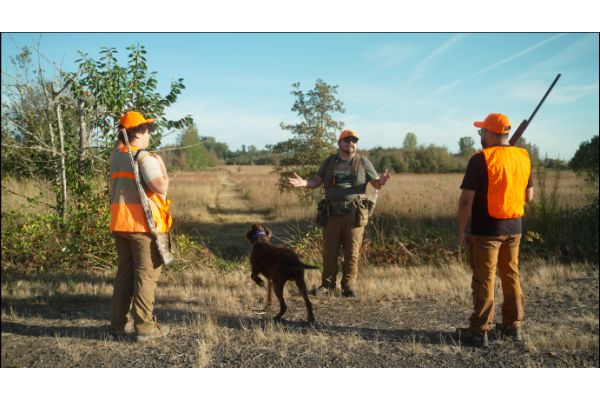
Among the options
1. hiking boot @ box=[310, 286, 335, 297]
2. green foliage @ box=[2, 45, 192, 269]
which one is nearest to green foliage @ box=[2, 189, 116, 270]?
green foliage @ box=[2, 45, 192, 269]

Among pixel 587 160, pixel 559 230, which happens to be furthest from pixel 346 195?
pixel 587 160

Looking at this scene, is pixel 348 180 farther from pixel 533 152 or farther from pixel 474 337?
pixel 533 152

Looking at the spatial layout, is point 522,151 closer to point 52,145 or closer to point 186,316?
point 186,316

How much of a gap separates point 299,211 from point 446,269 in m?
7.12

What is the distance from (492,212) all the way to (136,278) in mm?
3505

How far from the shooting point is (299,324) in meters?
4.61

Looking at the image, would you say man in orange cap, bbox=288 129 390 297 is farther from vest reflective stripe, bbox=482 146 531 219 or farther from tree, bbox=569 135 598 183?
tree, bbox=569 135 598 183

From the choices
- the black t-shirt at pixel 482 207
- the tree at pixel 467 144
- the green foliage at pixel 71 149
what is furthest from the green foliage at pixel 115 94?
the tree at pixel 467 144

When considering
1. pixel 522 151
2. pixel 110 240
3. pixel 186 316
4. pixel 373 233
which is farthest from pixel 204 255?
pixel 522 151

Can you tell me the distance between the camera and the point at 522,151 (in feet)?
12.7

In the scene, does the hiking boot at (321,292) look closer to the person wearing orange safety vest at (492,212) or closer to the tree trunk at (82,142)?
the person wearing orange safety vest at (492,212)

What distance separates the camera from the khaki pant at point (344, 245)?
18.2ft

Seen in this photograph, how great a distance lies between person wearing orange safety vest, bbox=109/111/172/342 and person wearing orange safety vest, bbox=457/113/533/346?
9.73 ft

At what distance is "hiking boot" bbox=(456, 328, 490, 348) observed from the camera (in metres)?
3.92
